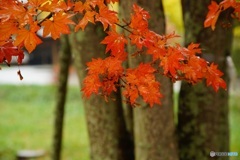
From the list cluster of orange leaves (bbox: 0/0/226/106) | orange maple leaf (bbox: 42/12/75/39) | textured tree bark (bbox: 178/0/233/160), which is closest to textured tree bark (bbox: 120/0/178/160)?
textured tree bark (bbox: 178/0/233/160)

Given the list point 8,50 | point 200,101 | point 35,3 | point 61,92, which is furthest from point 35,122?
point 35,3

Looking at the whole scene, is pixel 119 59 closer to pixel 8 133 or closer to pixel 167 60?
pixel 167 60

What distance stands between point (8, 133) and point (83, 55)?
6318 millimetres

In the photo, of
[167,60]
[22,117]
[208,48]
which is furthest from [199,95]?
[22,117]

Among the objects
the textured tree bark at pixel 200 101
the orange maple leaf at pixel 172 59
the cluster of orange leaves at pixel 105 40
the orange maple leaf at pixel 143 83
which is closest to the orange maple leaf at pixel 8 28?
the cluster of orange leaves at pixel 105 40

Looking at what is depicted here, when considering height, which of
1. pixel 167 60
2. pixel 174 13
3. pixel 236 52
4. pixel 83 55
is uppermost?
pixel 174 13

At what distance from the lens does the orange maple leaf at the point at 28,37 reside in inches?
68.9

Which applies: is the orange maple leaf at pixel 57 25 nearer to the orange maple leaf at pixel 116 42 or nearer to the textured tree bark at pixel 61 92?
the orange maple leaf at pixel 116 42

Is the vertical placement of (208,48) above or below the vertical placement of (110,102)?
above

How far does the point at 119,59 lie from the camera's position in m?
1.93

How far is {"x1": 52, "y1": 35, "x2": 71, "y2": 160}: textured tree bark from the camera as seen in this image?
4628 mm

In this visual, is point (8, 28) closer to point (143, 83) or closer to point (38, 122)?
point (143, 83)

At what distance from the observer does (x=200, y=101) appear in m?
3.15

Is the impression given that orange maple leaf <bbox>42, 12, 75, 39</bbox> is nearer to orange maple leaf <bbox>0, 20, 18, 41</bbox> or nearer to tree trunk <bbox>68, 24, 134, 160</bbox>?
orange maple leaf <bbox>0, 20, 18, 41</bbox>
